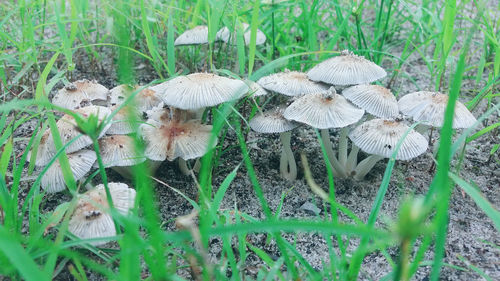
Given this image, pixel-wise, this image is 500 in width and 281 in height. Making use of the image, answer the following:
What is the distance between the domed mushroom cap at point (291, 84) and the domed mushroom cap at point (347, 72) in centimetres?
4

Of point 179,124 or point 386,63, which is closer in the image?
point 179,124

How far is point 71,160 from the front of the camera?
5.00 ft

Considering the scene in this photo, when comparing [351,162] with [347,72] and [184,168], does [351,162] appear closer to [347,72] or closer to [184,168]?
[347,72]

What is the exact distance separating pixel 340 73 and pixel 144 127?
843 millimetres

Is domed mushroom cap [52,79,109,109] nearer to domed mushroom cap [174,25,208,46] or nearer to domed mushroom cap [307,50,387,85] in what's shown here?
domed mushroom cap [174,25,208,46]

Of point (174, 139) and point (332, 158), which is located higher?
point (174, 139)

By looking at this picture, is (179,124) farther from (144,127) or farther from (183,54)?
(183,54)

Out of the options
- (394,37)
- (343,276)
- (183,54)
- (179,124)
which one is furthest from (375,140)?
(394,37)

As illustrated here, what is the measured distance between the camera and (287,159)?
1.85m

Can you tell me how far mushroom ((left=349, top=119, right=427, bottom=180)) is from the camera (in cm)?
153

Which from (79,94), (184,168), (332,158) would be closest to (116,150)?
(184,168)

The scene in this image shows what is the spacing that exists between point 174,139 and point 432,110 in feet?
3.38

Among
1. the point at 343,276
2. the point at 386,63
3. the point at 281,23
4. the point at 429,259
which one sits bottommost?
the point at 429,259

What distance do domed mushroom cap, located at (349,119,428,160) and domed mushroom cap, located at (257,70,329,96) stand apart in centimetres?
28
